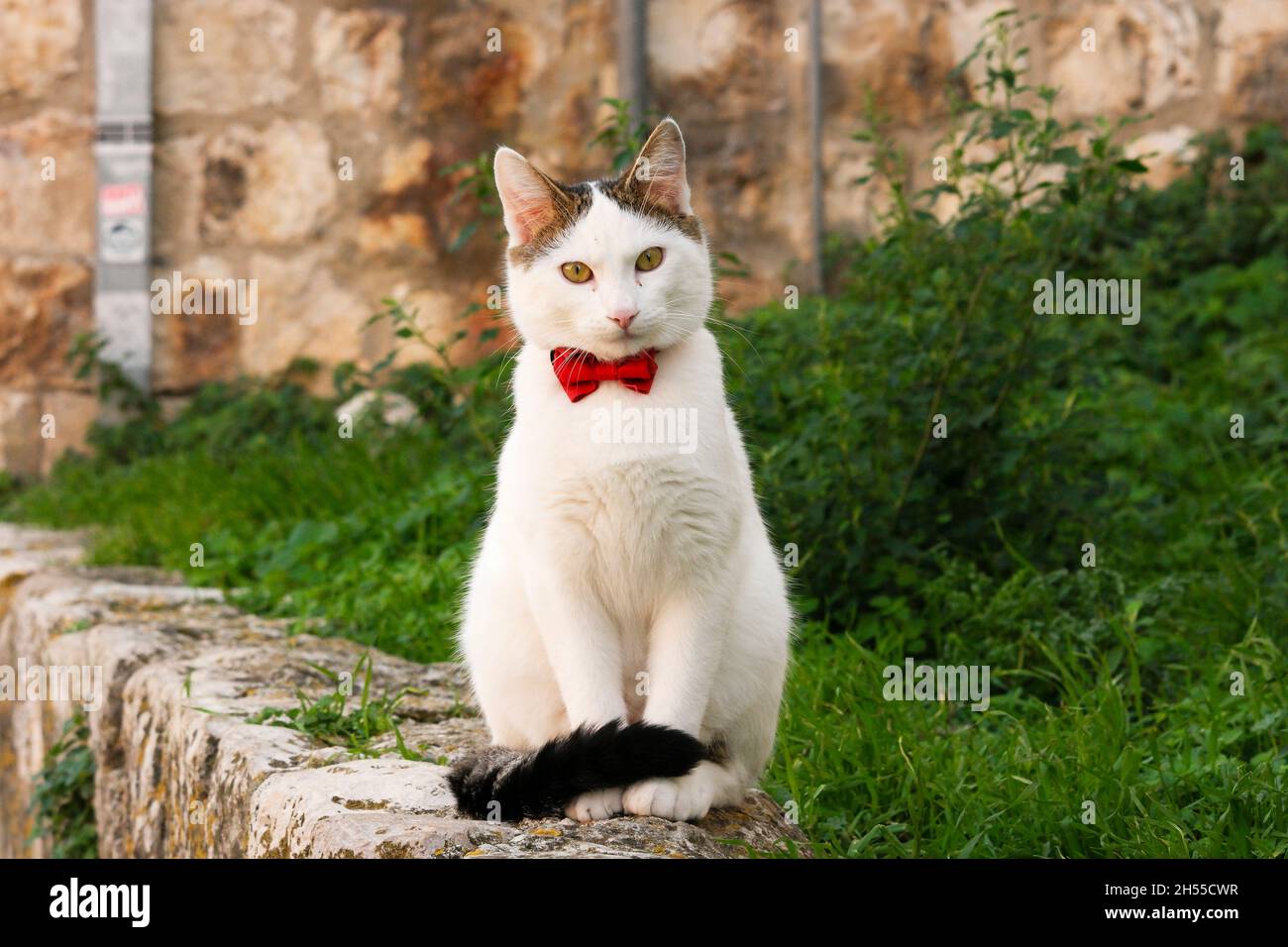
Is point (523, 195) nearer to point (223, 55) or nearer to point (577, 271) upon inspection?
point (577, 271)

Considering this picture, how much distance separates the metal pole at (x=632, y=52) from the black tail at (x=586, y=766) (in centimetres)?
497

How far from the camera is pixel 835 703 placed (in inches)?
130

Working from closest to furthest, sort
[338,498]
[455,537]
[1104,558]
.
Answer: [1104,558] < [455,537] < [338,498]

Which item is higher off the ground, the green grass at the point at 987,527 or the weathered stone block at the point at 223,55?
the weathered stone block at the point at 223,55

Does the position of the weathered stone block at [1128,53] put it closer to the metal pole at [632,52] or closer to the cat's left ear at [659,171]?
the metal pole at [632,52]

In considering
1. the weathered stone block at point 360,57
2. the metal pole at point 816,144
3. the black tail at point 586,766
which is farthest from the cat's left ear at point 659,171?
the weathered stone block at point 360,57

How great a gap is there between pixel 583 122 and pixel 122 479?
305 centimetres

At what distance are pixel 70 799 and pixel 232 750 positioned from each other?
1.66m

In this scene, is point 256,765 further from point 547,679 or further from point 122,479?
point 122,479

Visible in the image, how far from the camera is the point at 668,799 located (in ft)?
7.55

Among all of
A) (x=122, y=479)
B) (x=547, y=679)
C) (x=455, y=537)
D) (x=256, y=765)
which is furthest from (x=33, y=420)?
(x=547, y=679)

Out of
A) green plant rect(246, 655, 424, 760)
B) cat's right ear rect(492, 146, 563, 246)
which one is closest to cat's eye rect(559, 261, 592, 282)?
cat's right ear rect(492, 146, 563, 246)

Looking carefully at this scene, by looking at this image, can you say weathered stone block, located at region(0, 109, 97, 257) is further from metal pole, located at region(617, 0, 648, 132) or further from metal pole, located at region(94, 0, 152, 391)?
metal pole, located at region(617, 0, 648, 132)

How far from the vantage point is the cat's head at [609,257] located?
236 centimetres
